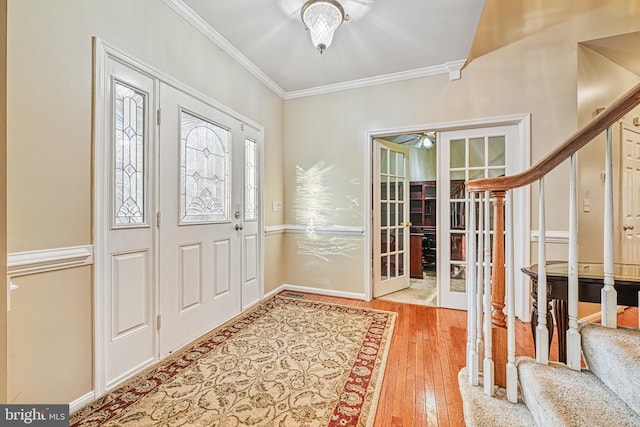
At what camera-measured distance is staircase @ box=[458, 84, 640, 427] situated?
966 mm

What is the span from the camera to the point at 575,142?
1.08 meters

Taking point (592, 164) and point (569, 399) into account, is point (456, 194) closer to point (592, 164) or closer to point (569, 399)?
point (592, 164)

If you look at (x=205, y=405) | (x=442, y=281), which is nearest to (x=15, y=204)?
(x=205, y=405)

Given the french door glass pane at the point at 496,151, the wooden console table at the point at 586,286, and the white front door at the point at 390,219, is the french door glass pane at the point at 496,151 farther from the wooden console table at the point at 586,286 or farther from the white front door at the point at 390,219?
the wooden console table at the point at 586,286

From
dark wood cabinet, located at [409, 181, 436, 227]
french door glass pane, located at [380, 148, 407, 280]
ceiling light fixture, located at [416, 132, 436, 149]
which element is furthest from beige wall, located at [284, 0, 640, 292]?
dark wood cabinet, located at [409, 181, 436, 227]

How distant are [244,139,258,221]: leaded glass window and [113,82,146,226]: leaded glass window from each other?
1.18 m

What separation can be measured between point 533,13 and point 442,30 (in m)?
1.09

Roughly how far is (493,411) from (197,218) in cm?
226

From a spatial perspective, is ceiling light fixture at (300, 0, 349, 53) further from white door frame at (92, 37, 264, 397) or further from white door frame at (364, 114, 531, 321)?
white door frame at (364, 114, 531, 321)

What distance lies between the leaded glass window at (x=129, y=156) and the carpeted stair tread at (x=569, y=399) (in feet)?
7.41

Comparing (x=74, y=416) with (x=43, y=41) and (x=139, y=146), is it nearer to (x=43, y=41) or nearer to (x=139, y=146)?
(x=139, y=146)

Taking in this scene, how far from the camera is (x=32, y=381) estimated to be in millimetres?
1352

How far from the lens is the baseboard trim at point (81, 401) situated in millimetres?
1493

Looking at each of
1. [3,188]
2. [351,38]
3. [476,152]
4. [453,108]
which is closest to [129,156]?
[3,188]
